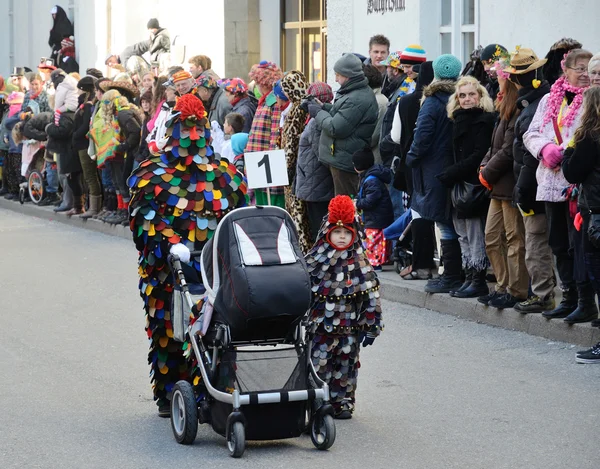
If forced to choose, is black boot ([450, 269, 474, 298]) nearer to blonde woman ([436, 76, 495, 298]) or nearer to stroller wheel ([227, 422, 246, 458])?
blonde woman ([436, 76, 495, 298])

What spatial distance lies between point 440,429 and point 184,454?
1547mm

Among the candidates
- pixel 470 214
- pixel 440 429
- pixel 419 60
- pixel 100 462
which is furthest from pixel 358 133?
pixel 100 462

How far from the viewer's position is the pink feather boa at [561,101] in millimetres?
9906

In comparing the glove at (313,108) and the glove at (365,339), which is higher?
the glove at (313,108)

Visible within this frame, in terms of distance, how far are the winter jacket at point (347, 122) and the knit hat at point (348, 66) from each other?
0.27 ft

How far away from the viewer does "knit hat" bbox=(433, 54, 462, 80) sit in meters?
12.0

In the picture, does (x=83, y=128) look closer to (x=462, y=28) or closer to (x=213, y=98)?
(x=213, y=98)

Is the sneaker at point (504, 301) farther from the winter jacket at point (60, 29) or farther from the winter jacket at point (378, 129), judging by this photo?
the winter jacket at point (60, 29)

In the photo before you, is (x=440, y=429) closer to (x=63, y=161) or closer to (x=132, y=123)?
(x=132, y=123)

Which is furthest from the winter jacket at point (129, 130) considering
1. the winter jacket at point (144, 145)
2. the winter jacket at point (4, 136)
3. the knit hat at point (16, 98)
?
the winter jacket at point (4, 136)

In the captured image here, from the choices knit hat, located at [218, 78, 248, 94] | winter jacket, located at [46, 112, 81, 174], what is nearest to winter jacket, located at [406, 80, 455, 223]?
knit hat, located at [218, 78, 248, 94]

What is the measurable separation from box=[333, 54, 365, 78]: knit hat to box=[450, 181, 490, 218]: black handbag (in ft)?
6.82

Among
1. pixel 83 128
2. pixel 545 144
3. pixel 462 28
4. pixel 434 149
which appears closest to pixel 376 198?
pixel 434 149

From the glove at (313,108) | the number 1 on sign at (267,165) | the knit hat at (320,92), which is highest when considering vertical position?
the knit hat at (320,92)
